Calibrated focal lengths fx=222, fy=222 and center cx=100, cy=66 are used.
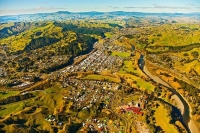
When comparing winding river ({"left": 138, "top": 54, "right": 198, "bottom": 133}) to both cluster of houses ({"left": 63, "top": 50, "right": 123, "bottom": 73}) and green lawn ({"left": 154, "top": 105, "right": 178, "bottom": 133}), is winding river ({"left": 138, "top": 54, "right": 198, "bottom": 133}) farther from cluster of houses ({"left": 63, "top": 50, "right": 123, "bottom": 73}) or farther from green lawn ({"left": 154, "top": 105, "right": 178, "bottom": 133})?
cluster of houses ({"left": 63, "top": 50, "right": 123, "bottom": 73})

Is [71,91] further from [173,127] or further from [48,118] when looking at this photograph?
[173,127]

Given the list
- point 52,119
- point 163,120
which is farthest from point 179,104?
point 52,119

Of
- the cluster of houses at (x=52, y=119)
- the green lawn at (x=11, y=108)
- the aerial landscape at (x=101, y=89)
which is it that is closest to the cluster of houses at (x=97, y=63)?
the aerial landscape at (x=101, y=89)

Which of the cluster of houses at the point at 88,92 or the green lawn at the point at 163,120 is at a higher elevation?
the cluster of houses at the point at 88,92

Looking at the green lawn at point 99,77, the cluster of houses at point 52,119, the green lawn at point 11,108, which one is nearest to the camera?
the cluster of houses at point 52,119

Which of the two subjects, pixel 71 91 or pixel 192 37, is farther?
pixel 192 37

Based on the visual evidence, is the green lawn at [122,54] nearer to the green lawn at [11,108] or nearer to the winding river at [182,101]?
the winding river at [182,101]

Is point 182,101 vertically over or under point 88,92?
under

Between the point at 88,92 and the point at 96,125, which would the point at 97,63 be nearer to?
the point at 88,92

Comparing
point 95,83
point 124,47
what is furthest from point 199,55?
point 95,83

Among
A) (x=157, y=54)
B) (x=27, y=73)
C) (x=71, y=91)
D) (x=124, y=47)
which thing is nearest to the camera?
(x=71, y=91)

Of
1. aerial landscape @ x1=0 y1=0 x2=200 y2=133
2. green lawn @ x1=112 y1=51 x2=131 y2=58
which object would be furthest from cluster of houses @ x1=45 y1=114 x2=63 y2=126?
green lawn @ x1=112 y1=51 x2=131 y2=58
